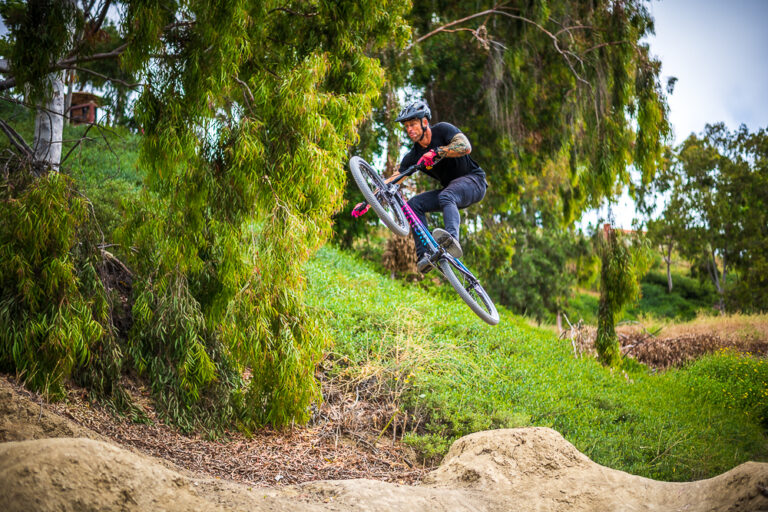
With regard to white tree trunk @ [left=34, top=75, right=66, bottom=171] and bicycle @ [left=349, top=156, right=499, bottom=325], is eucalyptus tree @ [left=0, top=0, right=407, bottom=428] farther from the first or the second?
bicycle @ [left=349, top=156, right=499, bottom=325]

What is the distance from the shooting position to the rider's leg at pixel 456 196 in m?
5.93

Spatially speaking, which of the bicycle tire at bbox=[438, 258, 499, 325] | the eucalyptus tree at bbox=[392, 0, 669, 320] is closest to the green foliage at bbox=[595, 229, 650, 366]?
the eucalyptus tree at bbox=[392, 0, 669, 320]

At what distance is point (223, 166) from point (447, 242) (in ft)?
9.35

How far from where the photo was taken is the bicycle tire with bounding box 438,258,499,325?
5875mm

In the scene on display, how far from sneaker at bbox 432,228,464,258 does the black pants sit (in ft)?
0.32

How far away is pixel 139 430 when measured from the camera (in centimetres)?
735

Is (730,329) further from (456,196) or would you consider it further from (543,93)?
(456,196)

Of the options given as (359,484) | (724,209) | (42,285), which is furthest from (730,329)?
(42,285)

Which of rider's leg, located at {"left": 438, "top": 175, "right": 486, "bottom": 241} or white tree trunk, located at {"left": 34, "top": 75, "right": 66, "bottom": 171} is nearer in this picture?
rider's leg, located at {"left": 438, "top": 175, "right": 486, "bottom": 241}

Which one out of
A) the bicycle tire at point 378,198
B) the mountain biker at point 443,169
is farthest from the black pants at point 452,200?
the bicycle tire at point 378,198

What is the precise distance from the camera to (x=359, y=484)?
6031 millimetres

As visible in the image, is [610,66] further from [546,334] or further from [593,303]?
[593,303]

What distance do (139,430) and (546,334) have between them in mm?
10969

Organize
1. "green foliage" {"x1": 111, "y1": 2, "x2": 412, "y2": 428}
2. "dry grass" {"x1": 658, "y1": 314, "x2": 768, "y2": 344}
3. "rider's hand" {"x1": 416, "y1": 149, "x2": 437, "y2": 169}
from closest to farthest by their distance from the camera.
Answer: "rider's hand" {"x1": 416, "y1": 149, "x2": 437, "y2": 169}
"green foliage" {"x1": 111, "y1": 2, "x2": 412, "y2": 428}
"dry grass" {"x1": 658, "y1": 314, "x2": 768, "y2": 344}
